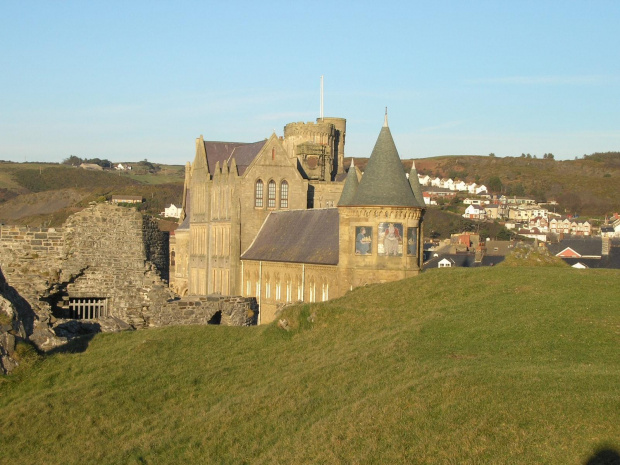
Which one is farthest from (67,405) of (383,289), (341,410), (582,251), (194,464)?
(582,251)

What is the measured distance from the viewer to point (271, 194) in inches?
2670

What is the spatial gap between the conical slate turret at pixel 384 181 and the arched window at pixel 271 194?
22894 mm

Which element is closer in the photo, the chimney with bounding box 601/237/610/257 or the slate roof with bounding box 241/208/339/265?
the slate roof with bounding box 241/208/339/265

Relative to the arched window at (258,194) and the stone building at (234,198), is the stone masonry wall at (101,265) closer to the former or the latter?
the stone building at (234,198)

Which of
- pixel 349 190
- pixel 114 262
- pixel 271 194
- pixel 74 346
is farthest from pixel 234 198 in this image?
pixel 74 346

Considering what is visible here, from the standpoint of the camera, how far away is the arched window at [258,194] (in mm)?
67188

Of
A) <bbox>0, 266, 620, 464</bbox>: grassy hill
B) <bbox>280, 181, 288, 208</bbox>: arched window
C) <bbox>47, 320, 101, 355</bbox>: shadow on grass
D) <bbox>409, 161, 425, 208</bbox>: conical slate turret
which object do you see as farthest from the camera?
<bbox>280, 181, 288, 208</bbox>: arched window

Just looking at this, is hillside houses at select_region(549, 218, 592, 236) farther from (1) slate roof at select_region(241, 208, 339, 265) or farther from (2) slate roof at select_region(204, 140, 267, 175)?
(1) slate roof at select_region(241, 208, 339, 265)

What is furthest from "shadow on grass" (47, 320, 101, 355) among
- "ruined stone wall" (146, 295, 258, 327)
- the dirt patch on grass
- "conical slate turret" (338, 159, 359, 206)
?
the dirt patch on grass

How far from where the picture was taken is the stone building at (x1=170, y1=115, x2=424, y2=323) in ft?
144

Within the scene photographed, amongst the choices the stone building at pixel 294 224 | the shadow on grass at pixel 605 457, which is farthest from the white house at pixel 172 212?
the shadow on grass at pixel 605 457

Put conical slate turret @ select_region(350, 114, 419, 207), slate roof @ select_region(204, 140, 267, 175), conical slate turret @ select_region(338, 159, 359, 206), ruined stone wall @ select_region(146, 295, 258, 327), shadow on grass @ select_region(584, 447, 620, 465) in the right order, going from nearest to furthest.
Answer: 1. shadow on grass @ select_region(584, 447, 620, 465)
2. ruined stone wall @ select_region(146, 295, 258, 327)
3. conical slate turret @ select_region(350, 114, 419, 207)
4. conical slate turret @ select_region(338, 159, 359, 206)
5. slate roof @ select_region(204, 140, 267, 175)

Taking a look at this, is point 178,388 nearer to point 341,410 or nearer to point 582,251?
point 341,410

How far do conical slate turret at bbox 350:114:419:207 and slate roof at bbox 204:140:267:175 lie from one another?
24.7 metres
